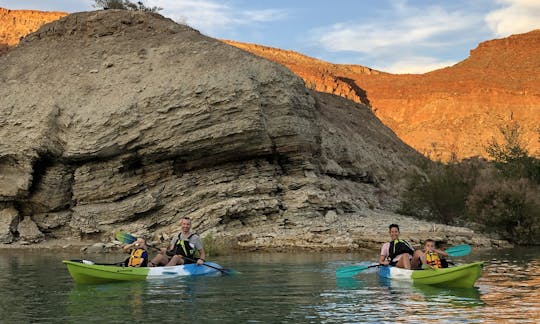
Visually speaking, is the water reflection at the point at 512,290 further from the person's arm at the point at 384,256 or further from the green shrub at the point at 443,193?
the green shrub at the point at 443,193

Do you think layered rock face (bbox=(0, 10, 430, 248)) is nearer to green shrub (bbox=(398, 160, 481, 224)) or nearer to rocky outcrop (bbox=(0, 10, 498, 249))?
rocky outcrop (bbox=(0, 10, 498, 249))

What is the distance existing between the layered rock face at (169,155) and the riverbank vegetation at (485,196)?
116 inches

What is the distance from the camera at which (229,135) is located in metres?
30.3

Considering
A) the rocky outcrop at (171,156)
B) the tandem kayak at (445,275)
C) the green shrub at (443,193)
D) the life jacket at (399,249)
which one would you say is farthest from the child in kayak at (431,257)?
the green shrub at (443,193)

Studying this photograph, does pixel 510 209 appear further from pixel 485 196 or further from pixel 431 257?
pixel 431 257

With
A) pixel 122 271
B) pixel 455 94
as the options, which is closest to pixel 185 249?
pixel 122 271

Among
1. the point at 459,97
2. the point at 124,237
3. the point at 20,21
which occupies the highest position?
the point at 20,21

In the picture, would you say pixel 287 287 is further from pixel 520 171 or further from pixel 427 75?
pixel 427 75

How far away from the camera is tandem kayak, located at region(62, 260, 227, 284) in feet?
53.7

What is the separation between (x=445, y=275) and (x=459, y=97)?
57.8m

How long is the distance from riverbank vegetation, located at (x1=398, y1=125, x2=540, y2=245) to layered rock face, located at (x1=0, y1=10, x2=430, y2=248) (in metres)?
2.96

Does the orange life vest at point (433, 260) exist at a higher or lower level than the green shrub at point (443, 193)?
lower

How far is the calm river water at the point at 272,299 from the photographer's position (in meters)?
11.4

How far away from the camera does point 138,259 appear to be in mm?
17328
